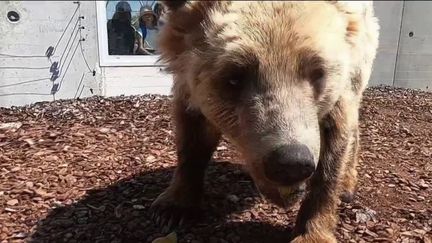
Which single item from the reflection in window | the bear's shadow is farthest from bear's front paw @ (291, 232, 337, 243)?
the reflection in window

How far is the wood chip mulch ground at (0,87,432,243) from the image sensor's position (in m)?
2.91

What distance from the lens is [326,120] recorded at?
2.69 m

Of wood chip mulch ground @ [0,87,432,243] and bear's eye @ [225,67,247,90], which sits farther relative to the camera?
wood chip mulch ground @ [0,87,432,243]

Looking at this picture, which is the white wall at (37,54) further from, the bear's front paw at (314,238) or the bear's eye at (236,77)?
the bear's front paw at (314,238)

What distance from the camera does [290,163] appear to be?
1975mm

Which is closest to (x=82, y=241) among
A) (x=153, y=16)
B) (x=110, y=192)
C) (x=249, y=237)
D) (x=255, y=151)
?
(x=110, y=192)

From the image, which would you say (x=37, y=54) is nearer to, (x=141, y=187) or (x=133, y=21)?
(x=133, y=21)

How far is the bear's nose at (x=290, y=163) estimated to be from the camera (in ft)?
6.49

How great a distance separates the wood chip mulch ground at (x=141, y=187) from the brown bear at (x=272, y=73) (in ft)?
1.62

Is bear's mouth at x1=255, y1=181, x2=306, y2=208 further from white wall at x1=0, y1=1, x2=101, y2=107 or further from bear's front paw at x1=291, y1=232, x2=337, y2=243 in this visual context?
white wall at x1=0, y1=1, x2=101, y2=107

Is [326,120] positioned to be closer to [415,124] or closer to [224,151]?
[224,151]

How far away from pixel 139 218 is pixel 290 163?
134cm

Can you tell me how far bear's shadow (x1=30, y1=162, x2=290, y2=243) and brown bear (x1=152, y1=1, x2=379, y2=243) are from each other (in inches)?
14.5

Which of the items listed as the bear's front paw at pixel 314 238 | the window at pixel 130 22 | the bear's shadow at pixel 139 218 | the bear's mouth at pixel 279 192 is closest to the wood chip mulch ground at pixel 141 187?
the bear's shadow at pixel 139 218
